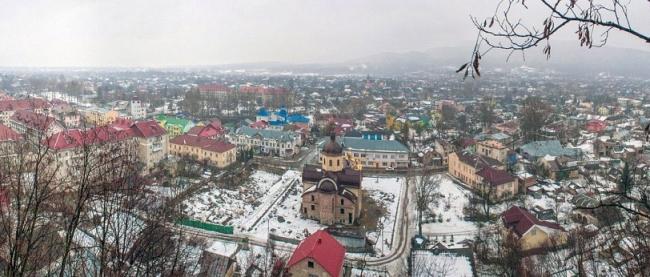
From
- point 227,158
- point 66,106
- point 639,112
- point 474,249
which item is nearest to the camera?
point 474,249

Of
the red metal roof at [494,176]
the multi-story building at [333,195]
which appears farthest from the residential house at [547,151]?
the multi-story building at [333,195]

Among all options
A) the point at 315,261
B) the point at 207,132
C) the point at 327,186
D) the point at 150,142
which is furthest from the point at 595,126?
the point at 150,142

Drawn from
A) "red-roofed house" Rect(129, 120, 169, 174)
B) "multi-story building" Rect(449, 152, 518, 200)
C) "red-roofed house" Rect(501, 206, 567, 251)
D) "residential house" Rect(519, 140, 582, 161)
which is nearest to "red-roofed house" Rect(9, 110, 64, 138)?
"red-roofed house" Rect(129, 120, 169, 174)

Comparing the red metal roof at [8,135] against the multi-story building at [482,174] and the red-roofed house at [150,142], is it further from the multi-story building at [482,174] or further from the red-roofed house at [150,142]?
the multi-story building at [482,174]

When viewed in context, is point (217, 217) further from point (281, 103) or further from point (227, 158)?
point (281, 103)

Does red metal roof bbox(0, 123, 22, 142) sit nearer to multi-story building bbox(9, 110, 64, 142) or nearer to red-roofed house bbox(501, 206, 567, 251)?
multi-story building bbox(9, 110, 64, 142)

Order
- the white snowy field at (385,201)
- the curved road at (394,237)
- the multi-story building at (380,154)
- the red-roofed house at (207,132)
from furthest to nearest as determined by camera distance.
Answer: the red-roofed house at (207,132), the multi-story building at (380,154), the white snowy field at (385,201), the curved road at (394,237)

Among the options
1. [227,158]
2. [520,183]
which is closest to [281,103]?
[227,158]
